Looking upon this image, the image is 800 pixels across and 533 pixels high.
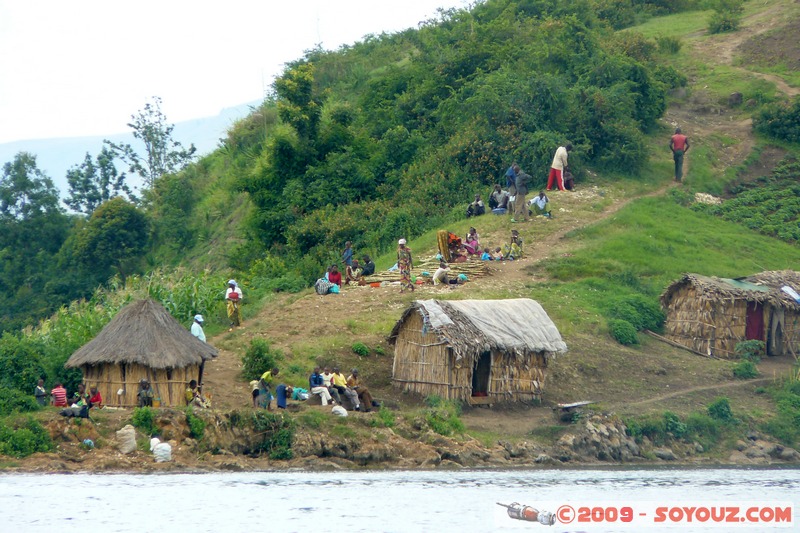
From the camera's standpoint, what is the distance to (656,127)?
145 ft

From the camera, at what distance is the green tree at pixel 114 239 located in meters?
44.7

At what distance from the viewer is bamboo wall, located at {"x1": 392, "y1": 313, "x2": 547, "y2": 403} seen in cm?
2603

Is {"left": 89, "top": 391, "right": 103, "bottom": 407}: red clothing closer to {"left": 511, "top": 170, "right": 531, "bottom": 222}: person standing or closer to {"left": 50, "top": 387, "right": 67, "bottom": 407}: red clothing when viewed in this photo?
{"left": 50, "top": 387, "right": 67, "bottom": 407}: red clothing

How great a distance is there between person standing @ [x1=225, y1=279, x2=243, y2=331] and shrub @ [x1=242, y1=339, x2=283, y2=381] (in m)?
3.07

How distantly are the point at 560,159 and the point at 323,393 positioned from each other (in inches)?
612

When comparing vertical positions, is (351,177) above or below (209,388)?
above

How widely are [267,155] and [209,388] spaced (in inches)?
704

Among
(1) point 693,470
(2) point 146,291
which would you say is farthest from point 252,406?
(1) point 693,470

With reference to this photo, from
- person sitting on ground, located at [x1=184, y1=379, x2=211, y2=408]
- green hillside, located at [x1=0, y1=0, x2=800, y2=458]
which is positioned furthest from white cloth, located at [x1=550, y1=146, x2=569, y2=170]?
person sitting on ground, located at [x1=184, y1=379, x2=211, y2=408]

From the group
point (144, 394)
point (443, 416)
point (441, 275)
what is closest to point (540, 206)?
point (441, 275)

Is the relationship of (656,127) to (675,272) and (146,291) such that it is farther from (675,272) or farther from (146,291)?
(146,291)

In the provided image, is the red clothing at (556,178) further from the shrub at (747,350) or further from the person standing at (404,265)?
the shrub at (747,350)

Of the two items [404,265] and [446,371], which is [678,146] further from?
[446,371]

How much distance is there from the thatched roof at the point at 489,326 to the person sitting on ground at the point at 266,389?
3416 millimetres
